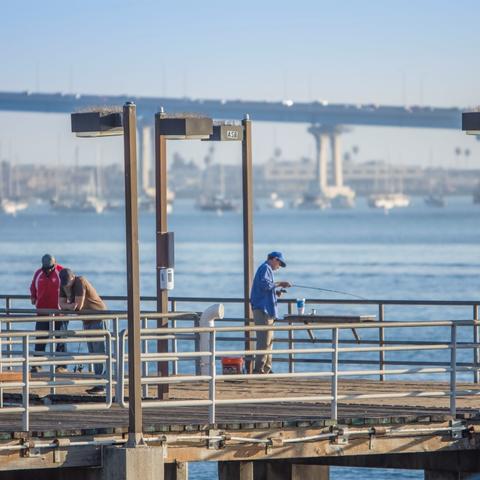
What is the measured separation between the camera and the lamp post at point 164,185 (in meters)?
18.5

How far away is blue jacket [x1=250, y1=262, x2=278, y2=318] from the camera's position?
20.0 metres

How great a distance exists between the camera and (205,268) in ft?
309

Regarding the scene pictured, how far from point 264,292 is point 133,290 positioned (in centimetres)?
662

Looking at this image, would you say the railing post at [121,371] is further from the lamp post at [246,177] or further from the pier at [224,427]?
the lamp post at [246,177]

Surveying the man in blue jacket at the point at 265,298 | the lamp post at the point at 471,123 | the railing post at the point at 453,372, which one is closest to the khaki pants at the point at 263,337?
the man in blue jacket at the point at 265,298

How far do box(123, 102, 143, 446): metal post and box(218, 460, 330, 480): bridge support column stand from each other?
4.82 feet

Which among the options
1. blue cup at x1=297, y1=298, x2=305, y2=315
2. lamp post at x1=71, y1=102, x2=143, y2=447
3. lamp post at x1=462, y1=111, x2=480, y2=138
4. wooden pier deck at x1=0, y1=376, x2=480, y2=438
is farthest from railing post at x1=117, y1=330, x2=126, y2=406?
blue cup at x1=297, y1=298, x2=305, y2=315

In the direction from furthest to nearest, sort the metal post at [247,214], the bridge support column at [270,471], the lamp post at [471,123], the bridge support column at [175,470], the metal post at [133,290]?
the metal post at [247,214]
the lamp post at [471,123]
the bridge support column at [270,471]
the bridge support column at [175,470]
the metal post at [133,290]

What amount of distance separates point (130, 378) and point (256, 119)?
5056 inches

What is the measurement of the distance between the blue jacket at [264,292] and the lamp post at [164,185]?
152 centimetres

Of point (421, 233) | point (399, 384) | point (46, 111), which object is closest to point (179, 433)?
point (399, 384)

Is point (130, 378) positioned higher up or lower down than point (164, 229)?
lower down

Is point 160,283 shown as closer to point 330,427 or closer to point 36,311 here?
point 36,311

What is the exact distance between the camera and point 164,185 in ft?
62.1
